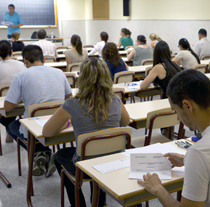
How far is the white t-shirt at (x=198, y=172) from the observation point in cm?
105

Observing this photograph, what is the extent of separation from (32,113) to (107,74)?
93cm

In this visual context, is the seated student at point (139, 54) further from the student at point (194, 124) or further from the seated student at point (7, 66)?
the student at point (194, 124)

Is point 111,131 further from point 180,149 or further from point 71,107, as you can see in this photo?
point 180,149

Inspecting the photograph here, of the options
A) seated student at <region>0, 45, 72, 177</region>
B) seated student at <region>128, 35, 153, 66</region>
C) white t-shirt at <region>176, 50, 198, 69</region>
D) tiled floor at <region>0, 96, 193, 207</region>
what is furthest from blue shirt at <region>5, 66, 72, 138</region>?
seated student at <region>128, 35, 153, 66</region>

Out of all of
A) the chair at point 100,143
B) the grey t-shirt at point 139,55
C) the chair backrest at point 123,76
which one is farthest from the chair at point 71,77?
the chair at point 100,143

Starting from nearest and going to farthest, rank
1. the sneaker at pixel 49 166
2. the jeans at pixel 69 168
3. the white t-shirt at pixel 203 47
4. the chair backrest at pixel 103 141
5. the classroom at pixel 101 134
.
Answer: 1. the classroom at pixel 101 134
2. the chair backrest at pixel 103 141
3. the jeans at pixel 69 168
4. the sneaker at pixel 49 166
5. the white t-shirt at pixel 203 47

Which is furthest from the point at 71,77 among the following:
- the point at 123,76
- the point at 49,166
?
the point at 49,166

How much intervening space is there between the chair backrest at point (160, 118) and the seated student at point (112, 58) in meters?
2.25

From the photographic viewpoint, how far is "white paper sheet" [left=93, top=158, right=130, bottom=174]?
5.15 feet

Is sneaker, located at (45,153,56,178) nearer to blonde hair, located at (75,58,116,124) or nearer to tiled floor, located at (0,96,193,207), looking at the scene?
tiled floor, located at (0,96,193,207)

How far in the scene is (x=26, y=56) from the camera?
2.91 meters

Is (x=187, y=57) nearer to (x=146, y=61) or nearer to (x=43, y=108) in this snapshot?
(x=146, y=61)

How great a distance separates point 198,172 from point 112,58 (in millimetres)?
3666

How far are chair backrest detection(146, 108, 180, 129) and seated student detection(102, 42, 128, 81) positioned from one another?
2.25 m
